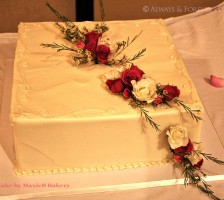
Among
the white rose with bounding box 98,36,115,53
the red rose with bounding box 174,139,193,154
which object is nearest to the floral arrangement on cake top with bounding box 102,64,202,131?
the red rose with bounding box 174,139,193,154

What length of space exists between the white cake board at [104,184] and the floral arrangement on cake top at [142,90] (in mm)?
228

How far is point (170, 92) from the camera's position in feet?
5.56

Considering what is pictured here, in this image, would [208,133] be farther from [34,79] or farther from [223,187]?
[34,79]

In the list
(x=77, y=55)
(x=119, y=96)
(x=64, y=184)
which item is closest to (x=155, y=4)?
(x=77, y=55)

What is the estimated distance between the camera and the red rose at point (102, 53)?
1.89 meters

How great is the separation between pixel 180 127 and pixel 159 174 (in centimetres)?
24

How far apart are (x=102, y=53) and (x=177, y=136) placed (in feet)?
1.61

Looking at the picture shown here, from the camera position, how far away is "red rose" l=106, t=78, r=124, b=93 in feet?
5.67

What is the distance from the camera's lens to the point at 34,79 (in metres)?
1.86

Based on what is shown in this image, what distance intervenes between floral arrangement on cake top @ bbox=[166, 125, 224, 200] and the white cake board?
30 millimetres

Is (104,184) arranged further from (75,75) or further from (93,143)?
(75,75)

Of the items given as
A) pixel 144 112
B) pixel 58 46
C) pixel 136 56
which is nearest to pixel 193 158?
pixel 144 112

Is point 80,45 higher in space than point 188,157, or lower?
higher

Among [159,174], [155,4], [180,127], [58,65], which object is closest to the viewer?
[180,127]
